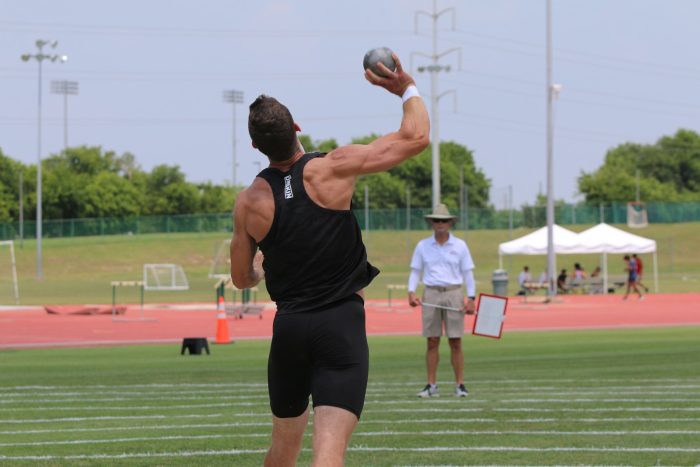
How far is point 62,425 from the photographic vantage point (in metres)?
12.1

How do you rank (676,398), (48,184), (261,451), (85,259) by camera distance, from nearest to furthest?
1. (261,451)
2. (676,398)
3. (85,259)
4. (48,184)

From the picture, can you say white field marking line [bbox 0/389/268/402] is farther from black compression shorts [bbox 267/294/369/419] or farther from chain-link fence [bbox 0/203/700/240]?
chain-link fence [bbox 0/203/700/240]

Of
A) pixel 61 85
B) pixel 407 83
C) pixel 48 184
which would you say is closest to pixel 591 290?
pixel 407 83

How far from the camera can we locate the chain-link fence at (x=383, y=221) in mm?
100312

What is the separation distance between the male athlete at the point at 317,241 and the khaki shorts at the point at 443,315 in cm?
861

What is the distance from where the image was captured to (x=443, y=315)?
48.5ft

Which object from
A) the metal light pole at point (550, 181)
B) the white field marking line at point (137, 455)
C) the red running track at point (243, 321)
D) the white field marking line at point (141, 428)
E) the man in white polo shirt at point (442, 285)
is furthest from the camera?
the metal light pole at point (550, 181)

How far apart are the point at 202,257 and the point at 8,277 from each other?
60.7ft

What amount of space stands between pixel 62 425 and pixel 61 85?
422 feet

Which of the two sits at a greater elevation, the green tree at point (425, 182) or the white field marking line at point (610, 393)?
the green tree at point (425, 182)

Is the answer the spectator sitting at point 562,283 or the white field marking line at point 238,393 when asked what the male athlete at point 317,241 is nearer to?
the white field marking line at point 238,393

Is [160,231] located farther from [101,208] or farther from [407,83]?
[407,83]

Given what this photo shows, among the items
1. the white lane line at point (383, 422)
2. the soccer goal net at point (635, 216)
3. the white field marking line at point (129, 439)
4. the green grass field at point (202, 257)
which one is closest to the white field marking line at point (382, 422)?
the white lane line at point (383, 422)

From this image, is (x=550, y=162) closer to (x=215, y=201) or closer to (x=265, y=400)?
(x=265, y=400)
